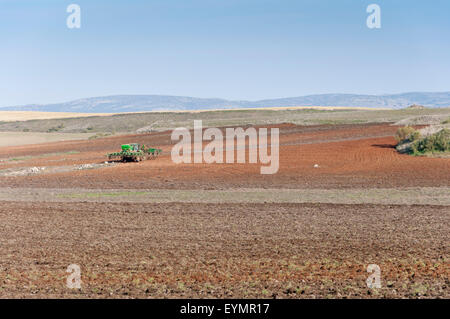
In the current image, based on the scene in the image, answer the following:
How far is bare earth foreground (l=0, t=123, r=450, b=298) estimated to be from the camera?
1109cm

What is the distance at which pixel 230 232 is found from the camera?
1633 cm

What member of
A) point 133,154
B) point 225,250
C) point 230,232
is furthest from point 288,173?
point 225,250

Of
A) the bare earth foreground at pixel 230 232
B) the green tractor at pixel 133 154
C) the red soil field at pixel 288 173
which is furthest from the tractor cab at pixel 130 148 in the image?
the bare earth foreground at pixel 230 232

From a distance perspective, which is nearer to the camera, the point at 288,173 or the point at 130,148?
the point at 288,173

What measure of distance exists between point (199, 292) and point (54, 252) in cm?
536

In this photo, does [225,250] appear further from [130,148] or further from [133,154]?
[130,148]

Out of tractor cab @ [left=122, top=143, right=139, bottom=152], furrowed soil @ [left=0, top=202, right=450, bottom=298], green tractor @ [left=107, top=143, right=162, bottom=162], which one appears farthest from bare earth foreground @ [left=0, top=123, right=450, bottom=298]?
tractor cab @ [left=122, top=143, right=139, bottom=152]

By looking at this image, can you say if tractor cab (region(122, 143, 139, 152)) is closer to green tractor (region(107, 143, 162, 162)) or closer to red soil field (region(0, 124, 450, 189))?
green tractor (region(107, 143, 162, 162))

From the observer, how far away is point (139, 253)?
14.0m

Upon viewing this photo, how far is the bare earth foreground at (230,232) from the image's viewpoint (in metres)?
11.1

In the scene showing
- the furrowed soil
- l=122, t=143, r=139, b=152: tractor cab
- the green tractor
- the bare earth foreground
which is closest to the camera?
the furrowed soil

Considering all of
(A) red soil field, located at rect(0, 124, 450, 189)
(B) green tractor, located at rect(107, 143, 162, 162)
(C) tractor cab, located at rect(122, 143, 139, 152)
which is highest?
(C) tractor cab, located at rect(122, 143, 139, 152)
